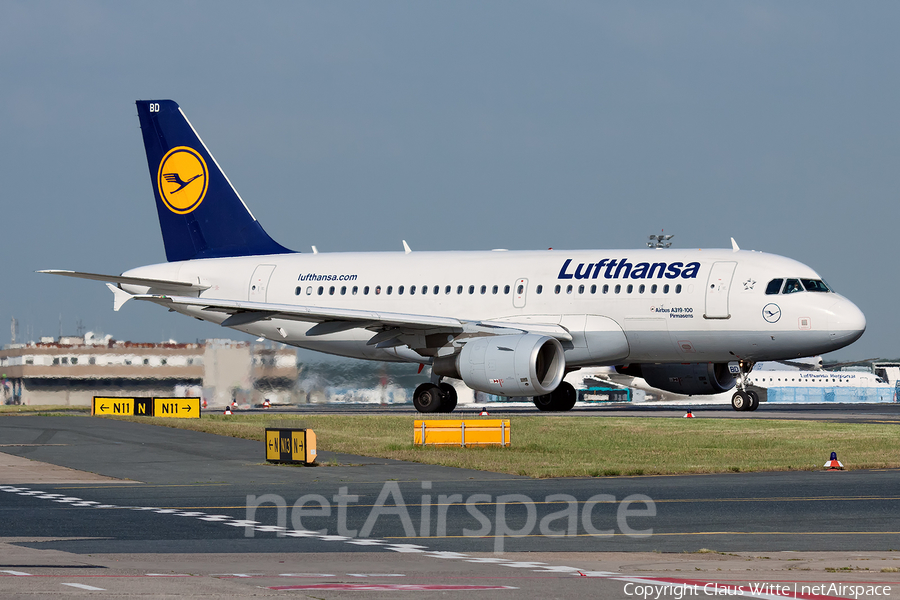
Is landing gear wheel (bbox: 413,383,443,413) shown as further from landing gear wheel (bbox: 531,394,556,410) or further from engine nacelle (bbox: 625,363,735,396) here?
engine nacelle (bbox: 625,363,735,396)

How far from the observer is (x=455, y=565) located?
1180 centimetres

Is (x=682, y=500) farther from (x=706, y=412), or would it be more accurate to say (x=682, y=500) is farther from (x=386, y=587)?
(x=706, y=412)

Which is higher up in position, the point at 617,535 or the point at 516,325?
the point at 516,325

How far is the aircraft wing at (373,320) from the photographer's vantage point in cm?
3706

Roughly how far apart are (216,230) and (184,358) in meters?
4.90

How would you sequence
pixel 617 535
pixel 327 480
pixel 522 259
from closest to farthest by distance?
pixel 617 535
pixel 327 480
pixel 522 259

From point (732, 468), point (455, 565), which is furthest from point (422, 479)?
point (455, 565)

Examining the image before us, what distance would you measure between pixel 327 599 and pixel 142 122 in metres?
39.6

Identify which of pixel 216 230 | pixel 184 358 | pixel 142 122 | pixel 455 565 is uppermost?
pixel 142 122

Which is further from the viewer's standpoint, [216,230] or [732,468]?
[216,230]

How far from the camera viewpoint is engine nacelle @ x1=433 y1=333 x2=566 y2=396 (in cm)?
3444

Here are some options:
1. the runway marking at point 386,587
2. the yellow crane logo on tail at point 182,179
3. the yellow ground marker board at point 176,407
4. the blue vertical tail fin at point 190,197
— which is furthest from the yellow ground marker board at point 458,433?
the yellow crane logo on tail at point 182,179

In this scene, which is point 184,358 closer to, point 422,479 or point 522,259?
point 522,259

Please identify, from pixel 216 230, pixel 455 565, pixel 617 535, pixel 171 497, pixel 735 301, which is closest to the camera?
pixel 455 565
